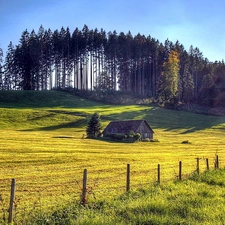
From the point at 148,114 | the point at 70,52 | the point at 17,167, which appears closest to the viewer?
the point at 17,167

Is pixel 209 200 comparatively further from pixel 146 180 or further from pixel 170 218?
pixel 146 180

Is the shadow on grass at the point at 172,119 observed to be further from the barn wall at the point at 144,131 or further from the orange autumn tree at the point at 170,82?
the barn wall at the point at 144,131

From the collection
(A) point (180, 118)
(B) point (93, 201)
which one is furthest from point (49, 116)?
(B) point (93, 201)

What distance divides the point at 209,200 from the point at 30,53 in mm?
106150

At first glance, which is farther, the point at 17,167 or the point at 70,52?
the point at 70,52

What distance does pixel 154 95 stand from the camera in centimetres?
11444

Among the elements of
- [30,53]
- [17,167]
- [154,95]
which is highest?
[30,53]

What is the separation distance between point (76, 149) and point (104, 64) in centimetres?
8478

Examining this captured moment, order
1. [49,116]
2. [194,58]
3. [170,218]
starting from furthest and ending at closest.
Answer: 1. [194,58]
2. [49,116]
3. [170,218]

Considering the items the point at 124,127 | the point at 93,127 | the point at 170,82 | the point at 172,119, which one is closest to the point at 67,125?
the point at 93,127

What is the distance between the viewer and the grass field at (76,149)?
598 inches

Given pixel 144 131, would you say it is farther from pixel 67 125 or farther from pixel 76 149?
pixel 76 149

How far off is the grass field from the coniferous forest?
1604cm

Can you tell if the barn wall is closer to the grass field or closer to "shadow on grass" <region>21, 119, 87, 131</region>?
the grass field
